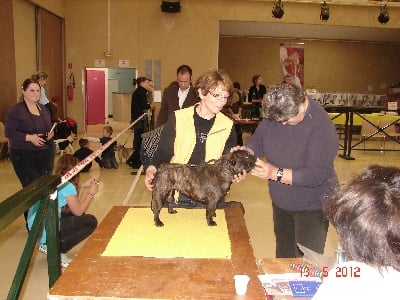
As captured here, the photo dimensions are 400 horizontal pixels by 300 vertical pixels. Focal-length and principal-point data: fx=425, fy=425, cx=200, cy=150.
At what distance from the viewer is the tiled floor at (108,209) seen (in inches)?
126

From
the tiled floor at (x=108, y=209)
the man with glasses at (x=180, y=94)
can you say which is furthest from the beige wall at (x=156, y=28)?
the man with glasses at (x=180, y=94)

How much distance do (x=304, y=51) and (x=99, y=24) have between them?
7.66 metres

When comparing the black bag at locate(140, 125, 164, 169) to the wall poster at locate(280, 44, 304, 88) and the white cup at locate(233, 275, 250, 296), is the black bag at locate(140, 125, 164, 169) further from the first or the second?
the wall poster at locate(280, 44, 304, 88)

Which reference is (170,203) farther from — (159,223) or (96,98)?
(96,98)

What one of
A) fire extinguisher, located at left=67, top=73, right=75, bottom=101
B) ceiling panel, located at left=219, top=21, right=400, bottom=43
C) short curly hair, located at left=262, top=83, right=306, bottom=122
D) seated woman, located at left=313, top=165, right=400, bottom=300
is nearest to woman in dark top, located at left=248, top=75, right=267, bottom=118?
ceiling panel, located at left=219, top=21, right=400, bottom=43

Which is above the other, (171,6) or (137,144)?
(171,6)

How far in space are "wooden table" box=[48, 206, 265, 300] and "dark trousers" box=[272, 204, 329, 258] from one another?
53 cm

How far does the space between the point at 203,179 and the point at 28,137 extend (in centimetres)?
227

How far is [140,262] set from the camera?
1.65 meters

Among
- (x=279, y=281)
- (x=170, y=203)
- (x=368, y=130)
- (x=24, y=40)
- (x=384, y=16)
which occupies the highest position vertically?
(x=384, y=16)

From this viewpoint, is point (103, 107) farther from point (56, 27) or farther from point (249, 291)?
point (249, 291)

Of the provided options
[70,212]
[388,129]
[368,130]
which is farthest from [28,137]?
[388,129]

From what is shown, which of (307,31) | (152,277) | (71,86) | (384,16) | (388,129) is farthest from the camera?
(307,31)

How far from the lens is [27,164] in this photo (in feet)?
12.5
